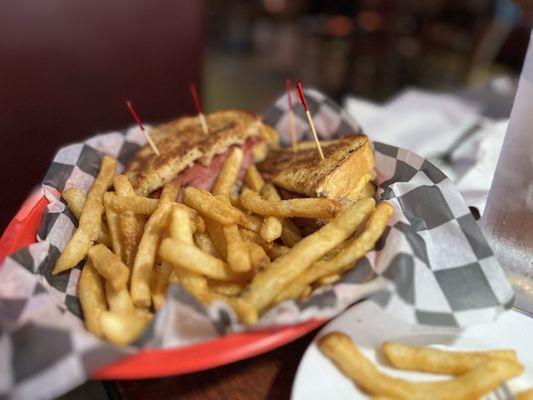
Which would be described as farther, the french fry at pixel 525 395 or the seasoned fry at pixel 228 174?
the seasoned fry at pixel 228 174

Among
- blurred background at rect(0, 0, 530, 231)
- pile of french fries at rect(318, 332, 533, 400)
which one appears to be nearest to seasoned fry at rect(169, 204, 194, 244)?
pile of french fries at rect(318, 332, 533, 400)

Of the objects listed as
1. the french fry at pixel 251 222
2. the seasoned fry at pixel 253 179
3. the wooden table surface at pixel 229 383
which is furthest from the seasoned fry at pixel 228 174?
the wooden table surface at pixel 229 383

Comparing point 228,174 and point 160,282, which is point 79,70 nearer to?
point 228,174

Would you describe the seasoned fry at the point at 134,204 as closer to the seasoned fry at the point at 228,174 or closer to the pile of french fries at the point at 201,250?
the pile of french fries at the point at 201,250

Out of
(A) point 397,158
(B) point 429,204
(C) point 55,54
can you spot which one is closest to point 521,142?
(B) point 429,204

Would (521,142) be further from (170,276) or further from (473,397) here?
(170,276)

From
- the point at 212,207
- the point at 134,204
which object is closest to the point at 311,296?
the point at 212,207

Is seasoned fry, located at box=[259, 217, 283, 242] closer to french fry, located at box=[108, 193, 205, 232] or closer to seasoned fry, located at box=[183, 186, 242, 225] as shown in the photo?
seasoned fry, located at box=[183, 186, 242, 225]

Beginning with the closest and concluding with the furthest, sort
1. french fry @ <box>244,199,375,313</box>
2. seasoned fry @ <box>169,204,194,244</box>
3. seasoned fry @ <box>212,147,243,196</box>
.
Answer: french fry @ <box>244,199,375,313</box> < seasoned fry @ <box>169,204,194,244</box> < seasoned fry @ <box>212,147,243,196</box>
